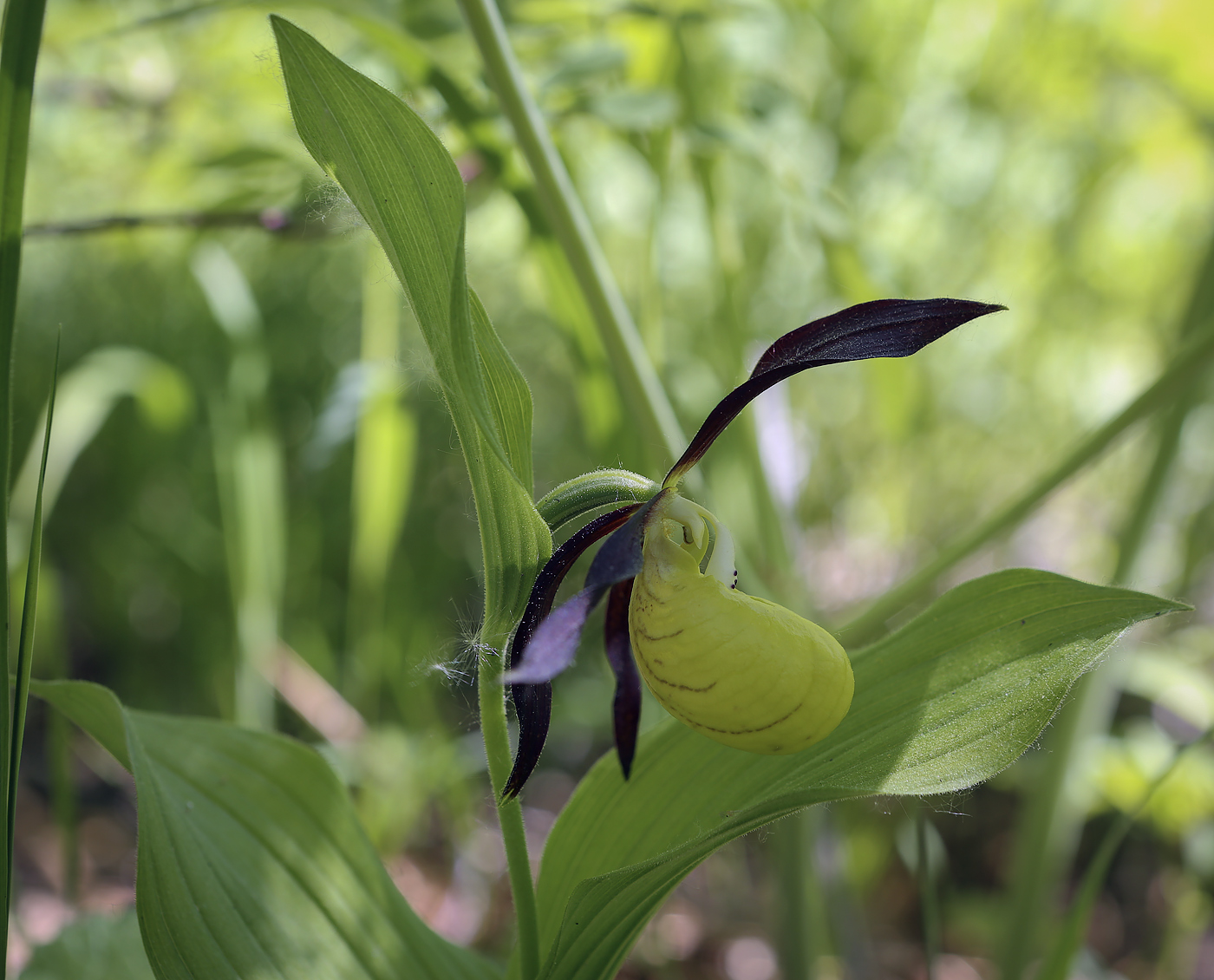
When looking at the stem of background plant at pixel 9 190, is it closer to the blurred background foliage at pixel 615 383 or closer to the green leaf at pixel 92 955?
the blurred background foliage at pixel 615 383

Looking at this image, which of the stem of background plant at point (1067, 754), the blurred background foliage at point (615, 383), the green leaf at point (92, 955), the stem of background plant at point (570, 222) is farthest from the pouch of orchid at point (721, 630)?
the stem of background plant at point (1067, 754)

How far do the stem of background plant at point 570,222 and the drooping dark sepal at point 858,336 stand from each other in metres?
0.26

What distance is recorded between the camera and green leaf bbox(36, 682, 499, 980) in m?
0.49

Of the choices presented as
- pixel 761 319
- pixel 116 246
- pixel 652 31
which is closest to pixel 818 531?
pixel 761 319

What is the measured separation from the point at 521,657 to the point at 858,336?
0.92 feet

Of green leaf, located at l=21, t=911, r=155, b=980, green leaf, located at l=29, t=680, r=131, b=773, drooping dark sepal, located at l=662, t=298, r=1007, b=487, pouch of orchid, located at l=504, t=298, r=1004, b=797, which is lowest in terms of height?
green leaf, located at l=21, t=911, r=155, b=980

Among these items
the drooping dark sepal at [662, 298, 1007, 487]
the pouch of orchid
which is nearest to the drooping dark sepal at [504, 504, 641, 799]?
the pouch of orchid

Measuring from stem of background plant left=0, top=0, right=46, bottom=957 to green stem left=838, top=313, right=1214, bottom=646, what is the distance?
0.55 meters

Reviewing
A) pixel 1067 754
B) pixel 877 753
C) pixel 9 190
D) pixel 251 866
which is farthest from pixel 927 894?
pixel 9 190

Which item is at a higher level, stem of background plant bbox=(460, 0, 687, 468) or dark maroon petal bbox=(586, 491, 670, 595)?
stem of background plant bbox=(460, 0, 687, 468)

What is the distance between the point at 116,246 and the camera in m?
2.02

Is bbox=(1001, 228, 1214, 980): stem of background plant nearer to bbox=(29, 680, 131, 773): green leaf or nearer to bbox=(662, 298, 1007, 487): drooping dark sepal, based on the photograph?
bbox=(662, 298, 1007, 487): drooping dark sepal

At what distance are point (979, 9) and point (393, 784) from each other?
1977 mm

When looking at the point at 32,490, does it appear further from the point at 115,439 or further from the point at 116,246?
the point at 116,246
